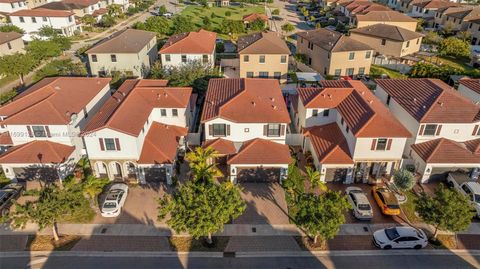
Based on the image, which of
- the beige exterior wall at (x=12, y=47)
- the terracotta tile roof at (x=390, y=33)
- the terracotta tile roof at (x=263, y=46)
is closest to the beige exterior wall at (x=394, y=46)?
the terracotta tile roof at (x=390, y=33)

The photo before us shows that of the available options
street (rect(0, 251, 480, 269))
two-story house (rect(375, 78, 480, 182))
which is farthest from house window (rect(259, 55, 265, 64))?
street (rect(0, 251, 480, 269))

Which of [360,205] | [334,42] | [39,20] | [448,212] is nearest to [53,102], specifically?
[360,205]

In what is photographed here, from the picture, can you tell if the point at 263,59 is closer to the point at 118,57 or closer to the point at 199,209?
the point at 118,57

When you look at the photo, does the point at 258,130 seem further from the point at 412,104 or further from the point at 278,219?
the point at 412,104

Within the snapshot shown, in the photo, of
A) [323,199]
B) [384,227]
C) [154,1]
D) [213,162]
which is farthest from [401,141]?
[154,1]

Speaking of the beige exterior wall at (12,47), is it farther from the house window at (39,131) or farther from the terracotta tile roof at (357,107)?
the terracotta tile roof at (357,107)
